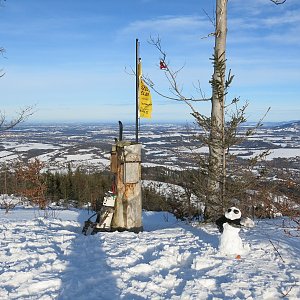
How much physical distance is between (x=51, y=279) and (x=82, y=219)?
498 centimetres

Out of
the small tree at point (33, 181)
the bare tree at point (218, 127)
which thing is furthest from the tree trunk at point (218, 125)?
the small tree at point (33, 181)

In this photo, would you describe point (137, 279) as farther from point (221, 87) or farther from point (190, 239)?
point (221, 87)

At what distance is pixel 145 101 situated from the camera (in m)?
8.18

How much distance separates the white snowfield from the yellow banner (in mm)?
2438

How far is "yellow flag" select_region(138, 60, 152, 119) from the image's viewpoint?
8117 mm

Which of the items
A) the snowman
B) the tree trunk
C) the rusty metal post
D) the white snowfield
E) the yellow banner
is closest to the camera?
the white snowfield

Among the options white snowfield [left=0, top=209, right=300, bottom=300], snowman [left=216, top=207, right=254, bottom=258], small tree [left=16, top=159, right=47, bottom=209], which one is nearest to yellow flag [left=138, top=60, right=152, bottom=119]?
white snowfield [left=0, top=209, right=300, bottom=300]

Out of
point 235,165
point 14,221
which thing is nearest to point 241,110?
point 235,165

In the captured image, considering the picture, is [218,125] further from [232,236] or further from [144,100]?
[232,236]

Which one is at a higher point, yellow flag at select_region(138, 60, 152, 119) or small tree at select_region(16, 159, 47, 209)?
yellow flag at select_region(138, 60, 152, 119)

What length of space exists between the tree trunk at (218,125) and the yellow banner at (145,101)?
1.33 metres

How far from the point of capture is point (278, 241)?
621cm

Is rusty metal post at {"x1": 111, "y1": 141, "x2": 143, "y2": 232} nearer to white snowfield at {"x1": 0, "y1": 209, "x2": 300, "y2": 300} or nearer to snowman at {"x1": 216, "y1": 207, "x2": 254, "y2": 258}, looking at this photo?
white snowfield at {"x1": 0, "y1": 209, "x2": 300, "y2": 300}

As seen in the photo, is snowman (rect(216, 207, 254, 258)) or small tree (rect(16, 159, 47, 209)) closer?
snowman (rect(216, 207, 254, 258))
